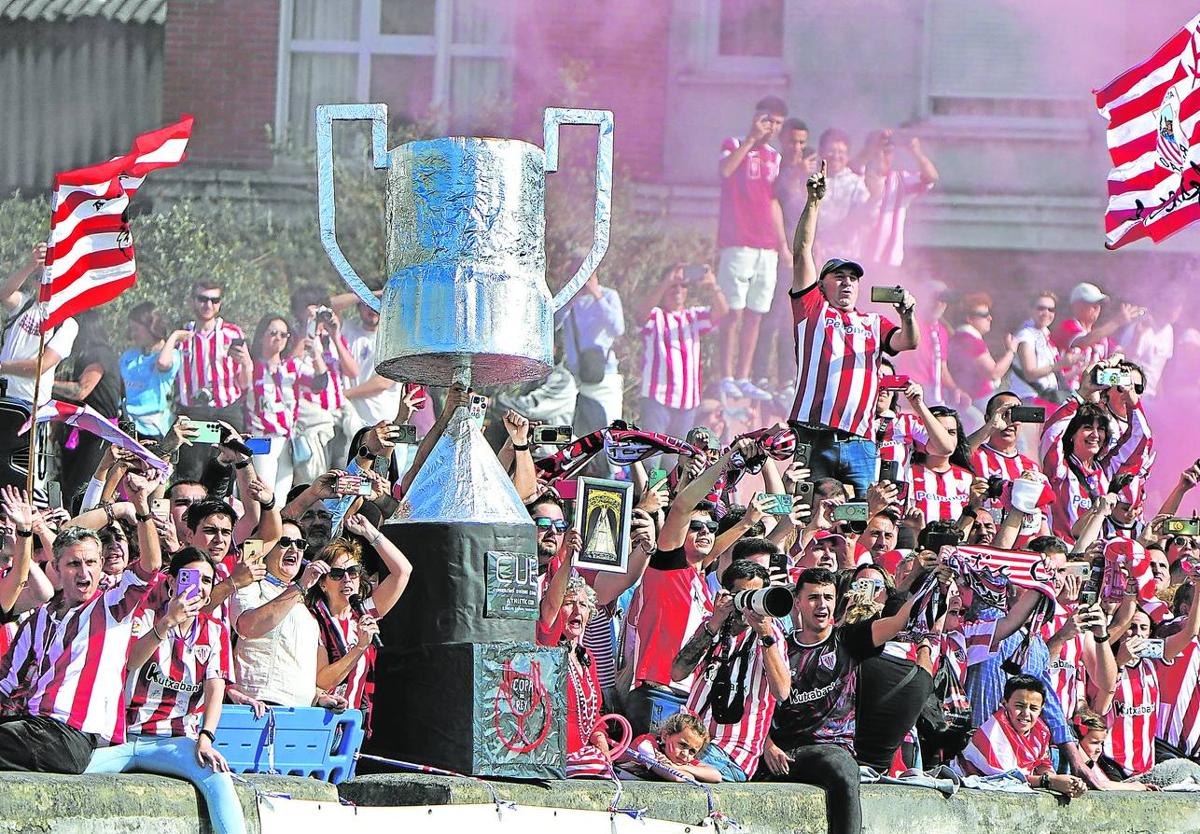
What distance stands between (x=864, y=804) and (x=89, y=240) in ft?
17.1

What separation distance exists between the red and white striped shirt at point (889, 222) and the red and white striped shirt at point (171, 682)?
1320 centimetres

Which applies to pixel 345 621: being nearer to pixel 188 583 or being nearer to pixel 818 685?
pixel 188 583

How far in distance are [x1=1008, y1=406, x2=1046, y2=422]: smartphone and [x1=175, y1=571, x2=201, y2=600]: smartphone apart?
242 inches

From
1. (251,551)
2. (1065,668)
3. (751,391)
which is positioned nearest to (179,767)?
(251,551)

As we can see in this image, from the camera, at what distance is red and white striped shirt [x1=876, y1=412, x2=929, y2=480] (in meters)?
12.8

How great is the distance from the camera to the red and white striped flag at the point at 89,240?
11.9 m

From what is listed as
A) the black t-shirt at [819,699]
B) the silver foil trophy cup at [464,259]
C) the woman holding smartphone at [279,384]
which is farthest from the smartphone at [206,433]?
the woman holding smartphone at [279,384]

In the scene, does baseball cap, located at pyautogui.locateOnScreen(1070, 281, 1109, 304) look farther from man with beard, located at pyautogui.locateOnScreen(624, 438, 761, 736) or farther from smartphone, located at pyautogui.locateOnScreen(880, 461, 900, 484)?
man with beard, located at pyautogui.locateOnScreen(624, 438, 761, 736)

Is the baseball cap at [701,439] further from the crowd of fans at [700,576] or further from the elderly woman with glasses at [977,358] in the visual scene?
the elderly woman with glasses at [977,358]

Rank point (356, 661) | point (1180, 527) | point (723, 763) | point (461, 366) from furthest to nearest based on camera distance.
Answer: point (1180, 527), point (723, 763), point (356, 661), point (461, 366)

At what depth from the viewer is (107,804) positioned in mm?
7461

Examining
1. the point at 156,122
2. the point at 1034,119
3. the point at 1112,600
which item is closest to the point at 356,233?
the point at 156,122

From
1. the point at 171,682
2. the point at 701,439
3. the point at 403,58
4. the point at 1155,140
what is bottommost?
the point at 171,682

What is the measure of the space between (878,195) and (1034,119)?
228cm
